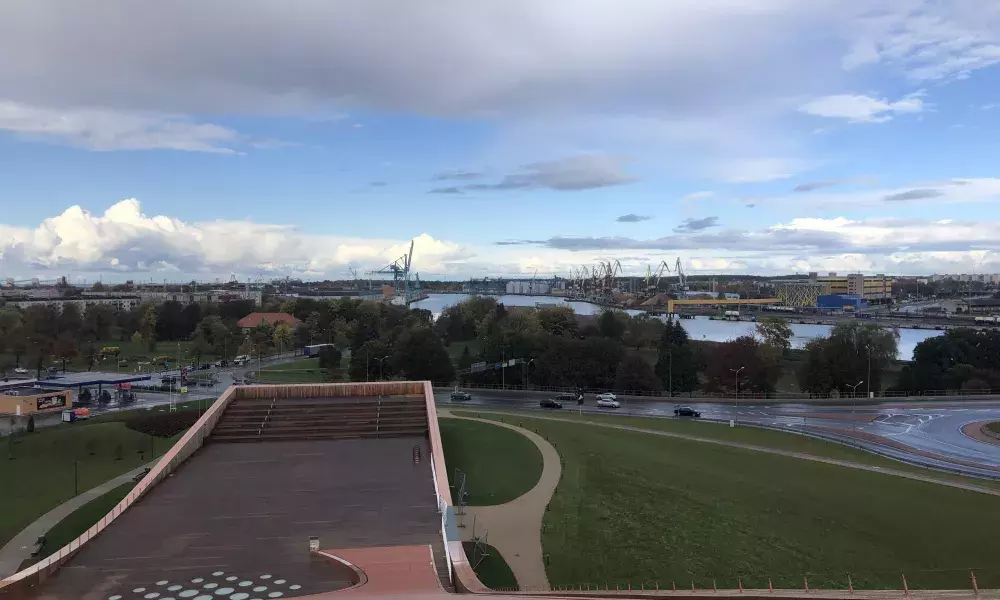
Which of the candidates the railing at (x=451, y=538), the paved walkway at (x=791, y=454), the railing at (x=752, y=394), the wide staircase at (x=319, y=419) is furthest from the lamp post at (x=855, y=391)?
the railing at (x=451, y=538)

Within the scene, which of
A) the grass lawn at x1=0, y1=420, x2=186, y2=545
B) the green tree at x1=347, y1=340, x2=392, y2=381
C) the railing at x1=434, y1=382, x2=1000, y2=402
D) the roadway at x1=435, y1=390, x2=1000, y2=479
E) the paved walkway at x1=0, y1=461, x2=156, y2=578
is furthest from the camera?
the green tree at x1=347, y1=340, x2=392, y2=381

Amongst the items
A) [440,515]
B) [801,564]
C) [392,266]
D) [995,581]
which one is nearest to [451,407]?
[440,515]

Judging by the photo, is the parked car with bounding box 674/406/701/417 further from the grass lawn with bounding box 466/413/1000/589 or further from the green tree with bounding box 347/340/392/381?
the green tree with bounding box 347/340/392/381

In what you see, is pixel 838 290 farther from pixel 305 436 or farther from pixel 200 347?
pixel 305 436

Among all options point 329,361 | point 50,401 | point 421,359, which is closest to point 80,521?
point 50,401

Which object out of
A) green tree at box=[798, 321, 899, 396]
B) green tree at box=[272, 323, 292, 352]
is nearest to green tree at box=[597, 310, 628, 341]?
green tree at box=[798, 321, 899, 396]

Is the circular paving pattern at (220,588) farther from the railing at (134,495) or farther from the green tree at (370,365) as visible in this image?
the green tree at (370,365)
